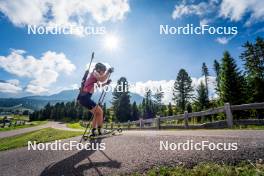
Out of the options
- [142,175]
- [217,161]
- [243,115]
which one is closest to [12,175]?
[142,175]

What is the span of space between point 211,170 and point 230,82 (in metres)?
34.7

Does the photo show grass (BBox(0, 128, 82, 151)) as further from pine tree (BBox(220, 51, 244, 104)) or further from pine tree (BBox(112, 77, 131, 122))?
pine tree (BBox(112, 77, 131, 122))

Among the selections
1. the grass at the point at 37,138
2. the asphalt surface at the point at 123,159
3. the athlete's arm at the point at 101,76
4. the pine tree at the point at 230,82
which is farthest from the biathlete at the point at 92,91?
the pine tree at the point at 230,82

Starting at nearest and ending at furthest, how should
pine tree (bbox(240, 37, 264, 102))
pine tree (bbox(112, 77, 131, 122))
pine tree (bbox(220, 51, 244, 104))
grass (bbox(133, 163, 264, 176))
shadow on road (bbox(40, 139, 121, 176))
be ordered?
1. grass (bbox(133, 163, 264, 176))
2. shadow on road (bbox(40, 139, 121, 176))
3. pine tree (bbox(220, 51, 244, 104))
4. pine tree (bbox(240, 37, 264, 102))
5. pine tree (bbox(112, 77, 131, 122))

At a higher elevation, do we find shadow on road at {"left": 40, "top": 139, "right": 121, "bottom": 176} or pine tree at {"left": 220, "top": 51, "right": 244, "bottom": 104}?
pine tree at {"left": 220, "top": 51, "right": 244, "bottom": 104}

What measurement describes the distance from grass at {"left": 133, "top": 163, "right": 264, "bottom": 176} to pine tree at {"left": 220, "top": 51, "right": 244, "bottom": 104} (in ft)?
108

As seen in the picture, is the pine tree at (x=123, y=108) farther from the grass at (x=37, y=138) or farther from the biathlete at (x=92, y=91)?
the biathlete at (x=92, y=91)

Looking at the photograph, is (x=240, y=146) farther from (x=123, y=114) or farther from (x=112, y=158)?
(x=123, y=114)

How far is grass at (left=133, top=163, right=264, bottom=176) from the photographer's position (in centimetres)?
313

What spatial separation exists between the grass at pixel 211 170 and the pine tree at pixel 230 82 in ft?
108

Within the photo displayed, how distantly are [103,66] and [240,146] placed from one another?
202 inches

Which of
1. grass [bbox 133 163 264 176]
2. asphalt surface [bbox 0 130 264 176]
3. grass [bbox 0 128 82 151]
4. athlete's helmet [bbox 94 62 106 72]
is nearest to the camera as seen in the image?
grass [bbox 133 163 264 176]

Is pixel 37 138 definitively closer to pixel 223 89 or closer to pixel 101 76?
pixel 101 76

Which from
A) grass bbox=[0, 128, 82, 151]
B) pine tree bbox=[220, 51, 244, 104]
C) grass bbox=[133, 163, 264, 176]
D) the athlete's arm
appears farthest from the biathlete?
pine tree bbox=[220, 51, 244, 104]
